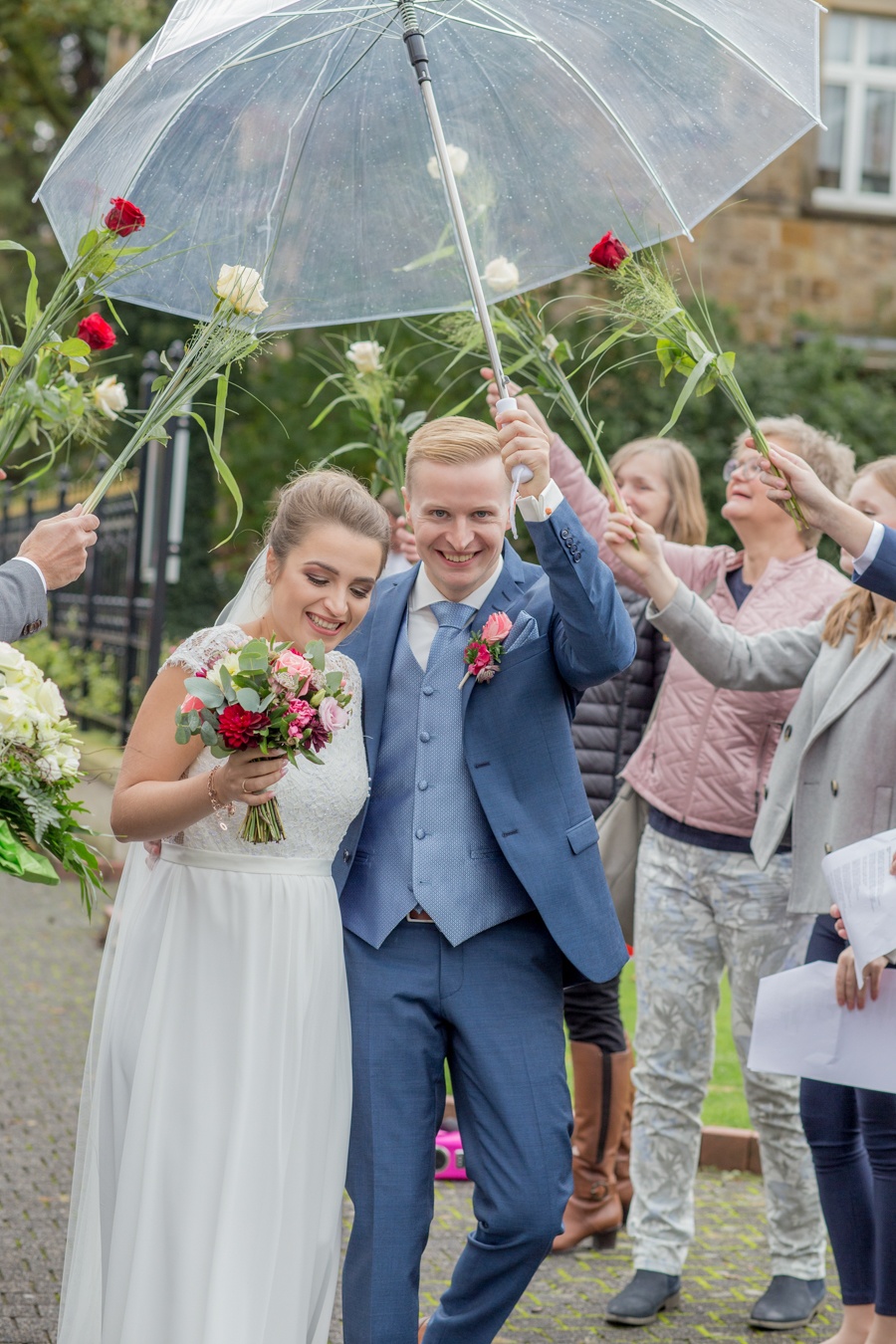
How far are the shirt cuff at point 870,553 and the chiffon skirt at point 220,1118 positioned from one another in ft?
4.47

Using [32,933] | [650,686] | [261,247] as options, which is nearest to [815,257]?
[32,933]

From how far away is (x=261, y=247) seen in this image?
11.8 feet

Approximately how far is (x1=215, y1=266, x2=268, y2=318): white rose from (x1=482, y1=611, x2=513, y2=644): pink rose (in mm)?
869

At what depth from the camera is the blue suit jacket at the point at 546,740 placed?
10.2 ft

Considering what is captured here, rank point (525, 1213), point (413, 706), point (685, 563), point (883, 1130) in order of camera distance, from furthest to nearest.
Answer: point (685, 563) → point (883, 1130) → point (413, 706) → point (525, 1213)

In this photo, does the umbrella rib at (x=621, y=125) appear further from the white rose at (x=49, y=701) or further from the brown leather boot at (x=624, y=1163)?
the brown leather boot at (x=624, y=1163)

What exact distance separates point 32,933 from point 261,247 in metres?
7.04

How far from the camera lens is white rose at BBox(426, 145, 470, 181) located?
371 centimetres

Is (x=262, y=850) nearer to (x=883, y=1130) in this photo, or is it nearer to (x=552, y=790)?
(x=552, y=790)

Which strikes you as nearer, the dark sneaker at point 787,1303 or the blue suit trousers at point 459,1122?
the blue suit trousers at point 459,1122

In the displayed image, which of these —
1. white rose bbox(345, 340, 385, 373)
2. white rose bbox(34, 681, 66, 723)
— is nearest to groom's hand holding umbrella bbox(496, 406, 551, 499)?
white rose bbox(34, 681, 66, 723)

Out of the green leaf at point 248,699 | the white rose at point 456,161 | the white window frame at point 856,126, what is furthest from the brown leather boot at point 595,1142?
the white window frame at point 856,126

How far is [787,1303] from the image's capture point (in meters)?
4.18

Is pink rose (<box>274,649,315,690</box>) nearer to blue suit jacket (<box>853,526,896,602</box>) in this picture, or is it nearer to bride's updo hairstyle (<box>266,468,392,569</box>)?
bride's updo hairstyle (<box>266,468,392,569</box>)
